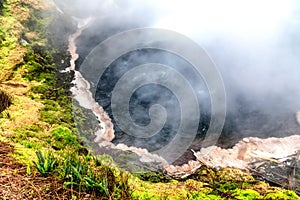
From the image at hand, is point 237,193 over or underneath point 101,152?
underneath

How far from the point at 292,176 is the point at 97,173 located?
17.7 feet

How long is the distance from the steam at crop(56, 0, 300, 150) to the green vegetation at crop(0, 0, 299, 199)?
1627mm

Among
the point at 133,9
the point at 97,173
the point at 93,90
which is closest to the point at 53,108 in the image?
the point at 93,90

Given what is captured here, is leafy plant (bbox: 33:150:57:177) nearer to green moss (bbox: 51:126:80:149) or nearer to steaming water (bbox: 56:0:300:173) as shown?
green moss (bbox: 51:126:80:149)

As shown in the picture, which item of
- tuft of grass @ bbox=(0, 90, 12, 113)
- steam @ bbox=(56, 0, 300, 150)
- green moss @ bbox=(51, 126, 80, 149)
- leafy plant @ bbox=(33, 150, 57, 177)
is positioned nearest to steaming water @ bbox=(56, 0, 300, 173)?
steam @ bbox=(56, 0, 300, 150)

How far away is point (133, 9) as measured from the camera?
62.0ft

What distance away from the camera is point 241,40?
16.4 m

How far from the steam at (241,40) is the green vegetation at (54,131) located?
1627mm

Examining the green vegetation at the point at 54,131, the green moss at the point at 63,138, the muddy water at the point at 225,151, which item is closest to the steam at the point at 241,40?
the muddy water at the point at 225,151

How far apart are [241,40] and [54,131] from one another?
35.7 ft

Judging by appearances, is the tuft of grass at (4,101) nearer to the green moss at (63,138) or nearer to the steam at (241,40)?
the green moss at (63,138)

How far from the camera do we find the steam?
1157 cm

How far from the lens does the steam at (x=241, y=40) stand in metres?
11.6

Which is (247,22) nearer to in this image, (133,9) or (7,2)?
(133,9)
